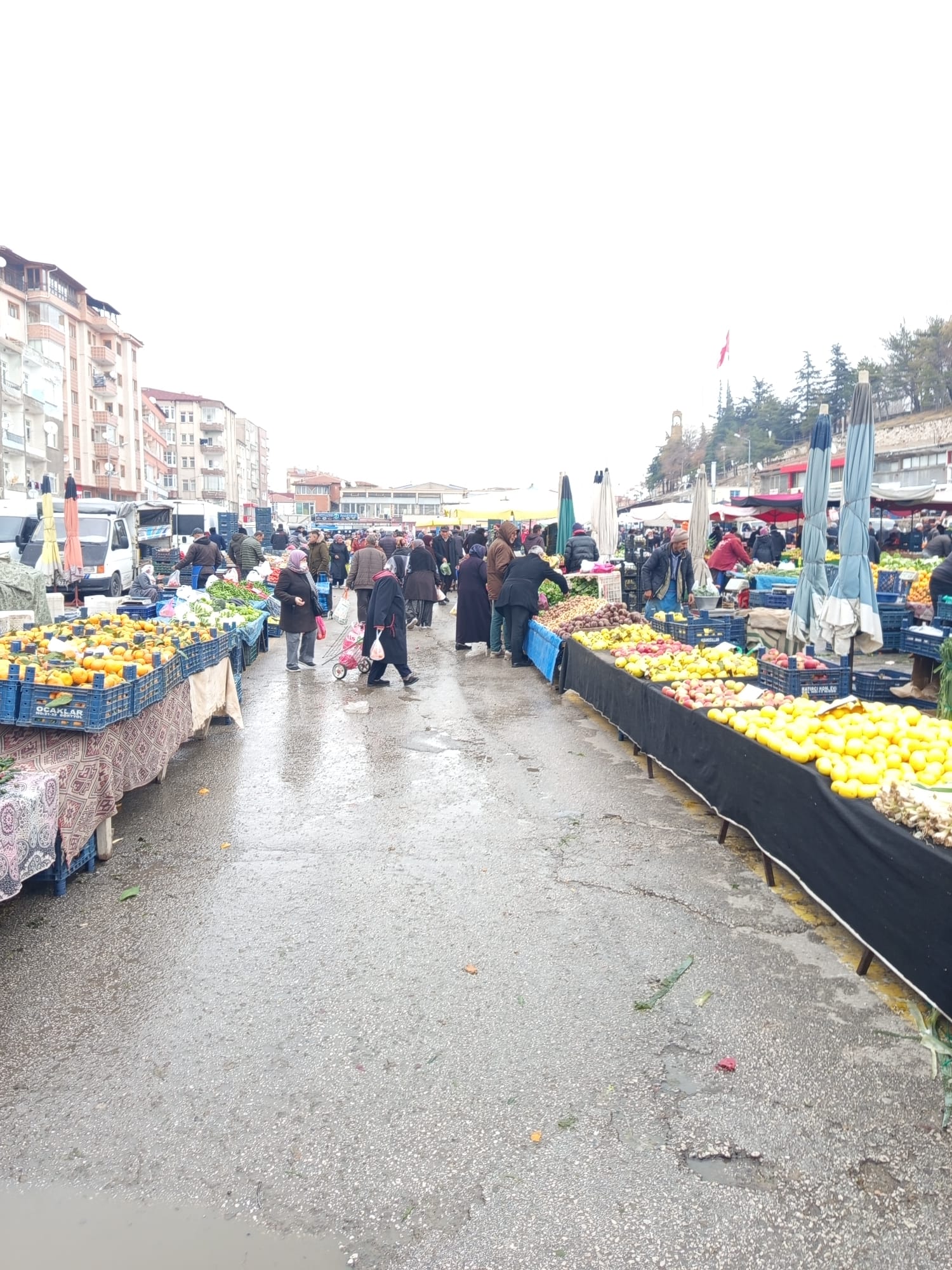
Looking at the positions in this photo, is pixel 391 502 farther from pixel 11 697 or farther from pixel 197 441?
pixel 11 697

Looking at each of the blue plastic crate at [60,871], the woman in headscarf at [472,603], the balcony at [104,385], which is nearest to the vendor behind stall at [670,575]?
the woman in headscarf at [472,603]

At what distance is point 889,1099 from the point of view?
3340 millimetres

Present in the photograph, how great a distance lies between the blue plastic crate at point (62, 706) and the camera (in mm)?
5477

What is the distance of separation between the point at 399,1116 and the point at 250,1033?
887 mm

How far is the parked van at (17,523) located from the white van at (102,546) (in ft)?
0.60

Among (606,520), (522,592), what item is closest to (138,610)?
(522,592)

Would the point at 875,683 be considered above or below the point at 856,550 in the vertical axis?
below

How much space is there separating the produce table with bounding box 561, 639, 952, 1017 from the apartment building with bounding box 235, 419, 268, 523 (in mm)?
102442

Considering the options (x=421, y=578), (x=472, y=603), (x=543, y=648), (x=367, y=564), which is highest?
(x=367, y=564)

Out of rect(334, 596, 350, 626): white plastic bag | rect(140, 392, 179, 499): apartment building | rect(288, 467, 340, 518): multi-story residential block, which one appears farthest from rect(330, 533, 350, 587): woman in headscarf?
rect(288, 467, 340, 518): multi-story residential block

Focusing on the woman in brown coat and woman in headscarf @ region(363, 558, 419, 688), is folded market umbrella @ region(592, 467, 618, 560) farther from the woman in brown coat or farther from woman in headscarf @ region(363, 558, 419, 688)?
woman in headscarf @ region(363, 558, 419, 688)

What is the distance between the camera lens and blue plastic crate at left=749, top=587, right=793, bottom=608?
1424cm

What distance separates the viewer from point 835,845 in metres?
4.50

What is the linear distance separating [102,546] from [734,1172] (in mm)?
21911
